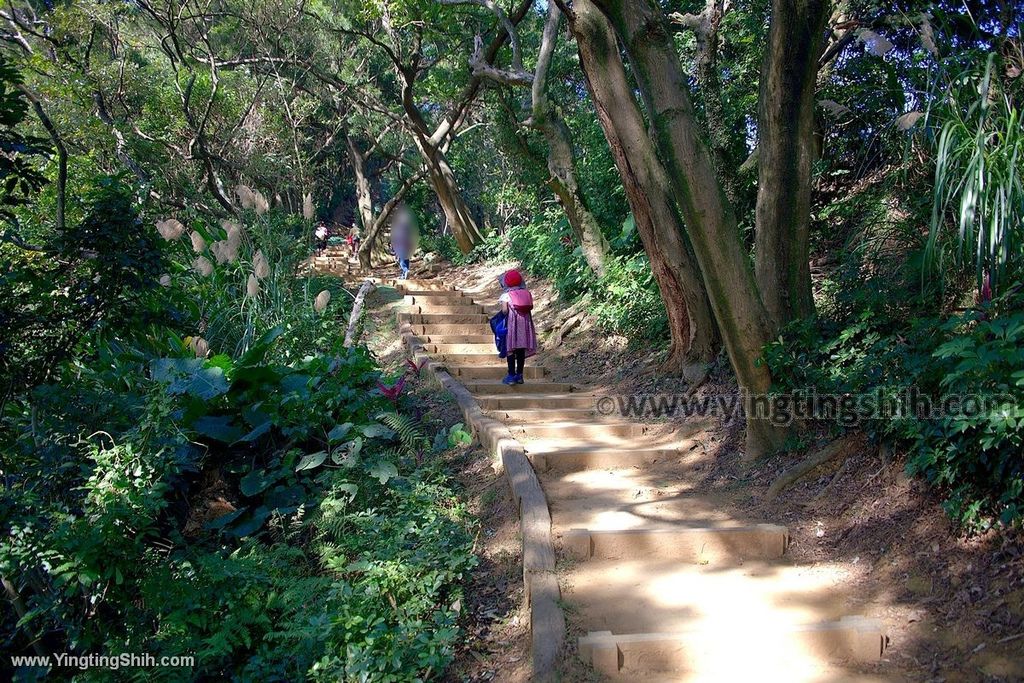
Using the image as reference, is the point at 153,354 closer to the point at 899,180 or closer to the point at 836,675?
the point at 836,675

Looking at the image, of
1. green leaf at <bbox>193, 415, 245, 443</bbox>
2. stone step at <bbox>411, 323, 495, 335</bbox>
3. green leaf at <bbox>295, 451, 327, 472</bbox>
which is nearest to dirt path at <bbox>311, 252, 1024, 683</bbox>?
green leaf at <bbox>295, 451, 327, 472</bbox>

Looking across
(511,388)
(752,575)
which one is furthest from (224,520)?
(511,388)

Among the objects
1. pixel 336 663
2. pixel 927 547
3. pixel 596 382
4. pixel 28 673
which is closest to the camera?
pixel 336 663

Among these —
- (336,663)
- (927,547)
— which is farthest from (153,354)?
(927,547)

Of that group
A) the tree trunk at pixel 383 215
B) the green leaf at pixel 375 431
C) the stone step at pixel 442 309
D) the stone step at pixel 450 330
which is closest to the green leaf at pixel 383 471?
the green leaf at pixel 375 431

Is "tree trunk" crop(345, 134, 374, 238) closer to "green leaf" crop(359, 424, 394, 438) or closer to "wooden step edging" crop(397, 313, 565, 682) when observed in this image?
"wooden step edging" crop(397, 313, 565, 682)

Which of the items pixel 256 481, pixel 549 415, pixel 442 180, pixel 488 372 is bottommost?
pixel 256 481

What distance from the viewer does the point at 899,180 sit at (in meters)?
6.40

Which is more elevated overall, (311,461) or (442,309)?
(442,309)

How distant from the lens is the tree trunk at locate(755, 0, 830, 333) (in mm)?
5613

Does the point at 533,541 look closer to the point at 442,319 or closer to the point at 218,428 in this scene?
the point at 218,428

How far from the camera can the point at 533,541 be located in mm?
4891

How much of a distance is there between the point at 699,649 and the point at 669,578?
0.80 m

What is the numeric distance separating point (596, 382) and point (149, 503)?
6.09m
